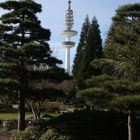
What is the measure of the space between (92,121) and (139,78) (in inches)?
256

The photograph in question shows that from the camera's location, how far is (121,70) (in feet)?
64.0

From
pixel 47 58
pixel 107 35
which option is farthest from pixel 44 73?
pixel 107 35

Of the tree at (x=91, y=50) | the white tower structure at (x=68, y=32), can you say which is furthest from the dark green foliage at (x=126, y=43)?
the white tower structure at (x=68, y=32)

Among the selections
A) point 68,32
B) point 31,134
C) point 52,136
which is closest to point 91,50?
point 31,134

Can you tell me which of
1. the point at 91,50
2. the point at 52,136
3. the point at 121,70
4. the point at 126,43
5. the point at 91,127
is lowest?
the point at 52,136

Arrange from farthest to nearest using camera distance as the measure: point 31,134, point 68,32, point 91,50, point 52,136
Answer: point 68,32
point 91,50
point 31,134
point 52,136

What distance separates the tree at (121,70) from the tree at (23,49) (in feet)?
23.0

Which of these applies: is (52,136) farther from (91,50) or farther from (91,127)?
(91,50)

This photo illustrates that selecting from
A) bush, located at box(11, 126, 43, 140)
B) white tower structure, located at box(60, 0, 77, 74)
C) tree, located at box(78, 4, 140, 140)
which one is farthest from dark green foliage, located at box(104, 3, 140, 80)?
white tower structure, located at box(60, 0, 77, 74)

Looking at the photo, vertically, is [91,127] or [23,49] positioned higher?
[23,49]

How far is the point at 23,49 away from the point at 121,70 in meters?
9.09

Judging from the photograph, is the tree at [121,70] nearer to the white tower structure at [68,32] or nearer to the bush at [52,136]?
the bush at [52,136]

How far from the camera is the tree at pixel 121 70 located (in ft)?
60.2

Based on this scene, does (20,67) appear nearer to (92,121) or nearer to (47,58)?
(47,58)
